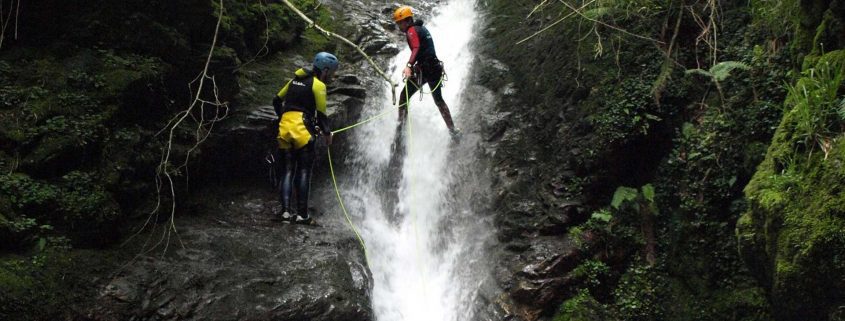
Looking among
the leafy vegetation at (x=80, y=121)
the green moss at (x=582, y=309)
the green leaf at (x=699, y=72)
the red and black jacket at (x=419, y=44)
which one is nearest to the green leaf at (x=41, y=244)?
the leafy vegetation at (x=80, y=121)

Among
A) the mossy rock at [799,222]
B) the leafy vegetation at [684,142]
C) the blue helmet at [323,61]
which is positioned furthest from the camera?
the blue helmet at [323,61]

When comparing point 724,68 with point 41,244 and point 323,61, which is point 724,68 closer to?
point 323,61

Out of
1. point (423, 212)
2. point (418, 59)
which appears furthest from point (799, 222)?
point (418, 59)

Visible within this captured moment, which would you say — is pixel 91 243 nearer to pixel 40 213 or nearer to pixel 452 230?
pixel 40 213

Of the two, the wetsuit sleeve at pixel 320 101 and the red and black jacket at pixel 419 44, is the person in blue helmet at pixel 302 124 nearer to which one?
the wetsuit sleeve at pixel 320 101

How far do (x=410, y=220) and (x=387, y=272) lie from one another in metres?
1.15

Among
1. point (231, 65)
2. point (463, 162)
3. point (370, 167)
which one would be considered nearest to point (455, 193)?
point (463, 162)

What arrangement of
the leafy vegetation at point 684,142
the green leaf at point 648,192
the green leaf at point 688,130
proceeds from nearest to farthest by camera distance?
the leafy vegetation at point 684,142 → the green leaf at point 648,192 → the green leaf at point 688,130

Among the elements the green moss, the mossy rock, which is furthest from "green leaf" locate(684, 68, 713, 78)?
the green moss

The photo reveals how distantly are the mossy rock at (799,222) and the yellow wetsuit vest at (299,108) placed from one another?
4.47 metres

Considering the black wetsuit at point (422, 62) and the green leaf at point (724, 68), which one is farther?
the black wetsuit at point (422, 62)

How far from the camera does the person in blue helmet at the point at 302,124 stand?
21.7 ft

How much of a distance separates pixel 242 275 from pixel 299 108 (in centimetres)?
197

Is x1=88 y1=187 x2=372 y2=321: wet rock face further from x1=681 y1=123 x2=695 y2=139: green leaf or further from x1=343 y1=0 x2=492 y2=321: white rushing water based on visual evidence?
→ x1=681 y1=123 x2=695 y2=139: green leaf
